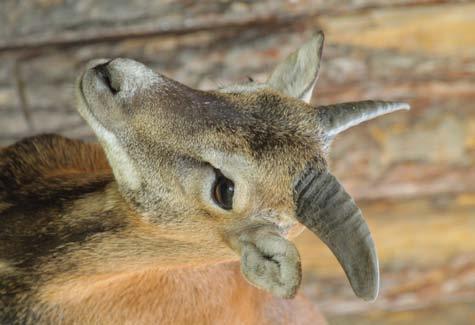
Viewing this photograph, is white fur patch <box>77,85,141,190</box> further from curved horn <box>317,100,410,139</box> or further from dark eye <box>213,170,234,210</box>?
curved horn <box>317,100,410,139</box>

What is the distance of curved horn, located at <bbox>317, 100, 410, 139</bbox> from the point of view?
1.95 m

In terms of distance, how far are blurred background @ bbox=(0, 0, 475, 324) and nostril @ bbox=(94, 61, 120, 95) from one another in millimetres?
912

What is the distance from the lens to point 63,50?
3061 mm

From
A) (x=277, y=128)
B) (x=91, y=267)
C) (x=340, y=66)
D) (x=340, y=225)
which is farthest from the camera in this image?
(x=340, y=66)

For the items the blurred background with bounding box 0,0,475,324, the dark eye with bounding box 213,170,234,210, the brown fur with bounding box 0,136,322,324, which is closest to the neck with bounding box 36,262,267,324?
the brown fur with bounding box 0,136,322,324

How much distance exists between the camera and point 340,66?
315 centimetres

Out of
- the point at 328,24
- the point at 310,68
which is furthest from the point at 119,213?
the point at 328,24

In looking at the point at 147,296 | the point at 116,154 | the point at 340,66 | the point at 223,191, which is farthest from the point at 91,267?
A: the point at 340,66

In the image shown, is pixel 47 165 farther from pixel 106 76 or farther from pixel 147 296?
pixel 106 76

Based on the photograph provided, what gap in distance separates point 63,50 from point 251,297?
4.07 ft

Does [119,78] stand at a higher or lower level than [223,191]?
higher

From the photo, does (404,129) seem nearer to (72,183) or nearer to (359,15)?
(359,15)

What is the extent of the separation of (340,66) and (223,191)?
56.4 inches

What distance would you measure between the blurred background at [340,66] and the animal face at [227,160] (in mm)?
927
